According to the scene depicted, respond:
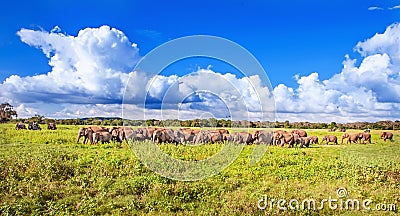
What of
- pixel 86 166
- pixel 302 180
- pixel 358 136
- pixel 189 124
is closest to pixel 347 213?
pixel 302 180

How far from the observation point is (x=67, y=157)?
1492 cm

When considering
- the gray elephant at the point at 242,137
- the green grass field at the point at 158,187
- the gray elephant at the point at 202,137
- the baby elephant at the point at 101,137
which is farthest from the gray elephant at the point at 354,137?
the baby elephant at the point at 101,137

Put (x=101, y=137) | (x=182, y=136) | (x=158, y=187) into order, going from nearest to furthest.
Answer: (x=158, y=187) < (x=101, y=137) < (x=182, y=136)

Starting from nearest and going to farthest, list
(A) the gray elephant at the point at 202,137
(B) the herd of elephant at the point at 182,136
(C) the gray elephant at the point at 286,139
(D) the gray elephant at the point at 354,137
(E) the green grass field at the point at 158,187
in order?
1. (E) the green grass field at the point at 158,187
2. (B) the herd of elephant at the point at 182,136
3. (A) the gray elephant at the point at 202,137
4. (C) the gray elephant at the point at 286,139
5. (D) the gray elephant at the point at 354,137

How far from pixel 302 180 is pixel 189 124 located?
33028 millimetres

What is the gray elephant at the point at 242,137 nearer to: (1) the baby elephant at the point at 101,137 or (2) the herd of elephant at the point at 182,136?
(2) the herd of elephant at the point at 182,136

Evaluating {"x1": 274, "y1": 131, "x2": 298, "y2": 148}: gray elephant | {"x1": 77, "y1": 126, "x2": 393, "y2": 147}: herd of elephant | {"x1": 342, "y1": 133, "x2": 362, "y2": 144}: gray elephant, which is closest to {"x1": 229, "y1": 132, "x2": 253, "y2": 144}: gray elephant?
{"x1": 77, "y1": 126, "x2": 393, "y2": 147}: herd of elephant

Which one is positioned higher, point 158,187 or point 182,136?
point 182,136

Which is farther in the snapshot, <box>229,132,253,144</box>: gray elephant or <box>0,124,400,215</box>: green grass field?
<box>229,132,253,144</box>: gray elephant

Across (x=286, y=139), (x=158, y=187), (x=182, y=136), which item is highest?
(x=182, y=136)

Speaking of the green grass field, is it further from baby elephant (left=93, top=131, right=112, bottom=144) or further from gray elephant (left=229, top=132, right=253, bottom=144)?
gray elephant (left=229, top=132, right=253, bottom=144)

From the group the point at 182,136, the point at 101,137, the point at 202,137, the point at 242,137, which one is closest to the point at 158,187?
the point at 101,137

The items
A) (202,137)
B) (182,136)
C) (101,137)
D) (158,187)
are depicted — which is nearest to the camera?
(158,187)

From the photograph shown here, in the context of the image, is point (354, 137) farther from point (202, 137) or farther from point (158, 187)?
point (158, 187)
